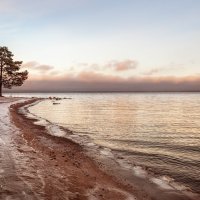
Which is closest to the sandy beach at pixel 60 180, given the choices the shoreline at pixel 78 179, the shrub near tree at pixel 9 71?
the shoreline at pixel 78 179

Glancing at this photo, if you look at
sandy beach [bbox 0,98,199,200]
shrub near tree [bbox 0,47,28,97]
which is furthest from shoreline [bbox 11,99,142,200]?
shrub near tree [bbox 0,47,28,97]

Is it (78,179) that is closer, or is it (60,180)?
(60,180)

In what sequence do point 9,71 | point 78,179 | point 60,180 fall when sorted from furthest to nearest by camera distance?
point 9,71, point 78,179, point 60,180

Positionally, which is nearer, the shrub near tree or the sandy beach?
the sandy beach

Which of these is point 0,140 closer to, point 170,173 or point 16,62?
point 170,173

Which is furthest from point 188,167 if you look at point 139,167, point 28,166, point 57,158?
point 28,166

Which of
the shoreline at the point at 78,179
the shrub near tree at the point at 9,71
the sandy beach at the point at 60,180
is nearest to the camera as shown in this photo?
the sandy beach at the point at 60,180

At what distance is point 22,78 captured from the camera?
291 feet

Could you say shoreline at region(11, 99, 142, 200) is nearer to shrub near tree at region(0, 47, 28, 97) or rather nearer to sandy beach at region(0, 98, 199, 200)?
sandy beach at region(0, 98, 199, 200)

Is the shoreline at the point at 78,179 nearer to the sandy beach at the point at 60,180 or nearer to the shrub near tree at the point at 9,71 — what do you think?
the sandy beach at the point at 60,180

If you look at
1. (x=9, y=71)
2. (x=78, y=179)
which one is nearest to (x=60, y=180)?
(x=78, y=179)

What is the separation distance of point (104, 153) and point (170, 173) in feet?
16.4

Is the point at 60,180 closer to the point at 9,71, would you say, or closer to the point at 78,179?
the point at 78,179

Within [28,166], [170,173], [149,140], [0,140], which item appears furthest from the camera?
[149,140]
